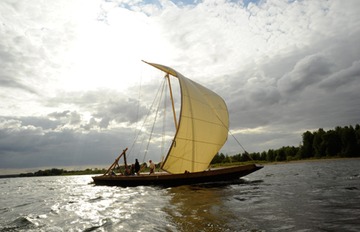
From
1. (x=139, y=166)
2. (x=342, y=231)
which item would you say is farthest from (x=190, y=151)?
(x=342, y=231)

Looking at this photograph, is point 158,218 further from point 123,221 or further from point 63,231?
point 63,231

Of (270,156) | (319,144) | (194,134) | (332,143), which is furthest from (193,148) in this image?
(270,156)

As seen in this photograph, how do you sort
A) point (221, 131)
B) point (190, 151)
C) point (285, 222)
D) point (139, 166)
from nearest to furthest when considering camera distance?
point (285, 222), point (190, 151), point (221, 131), point (139, 166)

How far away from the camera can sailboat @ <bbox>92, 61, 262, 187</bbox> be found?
27.4 meters

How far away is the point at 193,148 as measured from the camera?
2811 cm

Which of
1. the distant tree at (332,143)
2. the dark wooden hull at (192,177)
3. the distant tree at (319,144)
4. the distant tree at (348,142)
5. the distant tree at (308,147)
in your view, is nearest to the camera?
the dark wooden hull at (192,177)

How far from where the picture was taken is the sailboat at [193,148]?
27406 millimetres

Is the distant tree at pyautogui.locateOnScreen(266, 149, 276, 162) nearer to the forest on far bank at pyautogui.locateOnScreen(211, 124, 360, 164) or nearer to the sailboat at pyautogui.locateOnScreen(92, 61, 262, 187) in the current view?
the forest on far bank at pyautogui.locateOnScreen(211, 124, 360, 164)

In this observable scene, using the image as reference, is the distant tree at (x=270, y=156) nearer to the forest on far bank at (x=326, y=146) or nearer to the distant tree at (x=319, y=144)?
the forest on far bank at (x=326, y=146)

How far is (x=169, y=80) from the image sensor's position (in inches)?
1307

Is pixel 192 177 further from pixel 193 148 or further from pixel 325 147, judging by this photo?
pixel 325 147

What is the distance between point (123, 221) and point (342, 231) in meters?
8.26

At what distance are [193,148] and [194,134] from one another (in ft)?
4.64

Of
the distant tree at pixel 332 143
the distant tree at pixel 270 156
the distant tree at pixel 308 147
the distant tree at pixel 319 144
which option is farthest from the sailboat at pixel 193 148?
the distant tree at pixel 270 156
